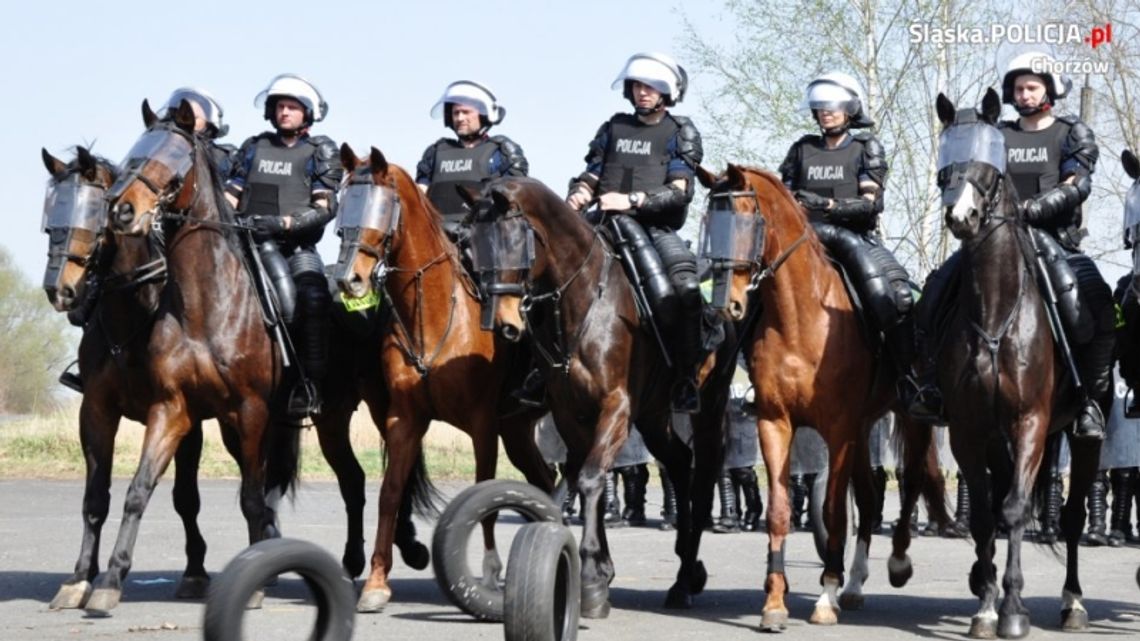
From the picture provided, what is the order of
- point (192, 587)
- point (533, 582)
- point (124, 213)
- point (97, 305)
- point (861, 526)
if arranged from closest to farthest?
1. point (533, 582)
2. point (124, 213)
3. point (97, 305)
4. point (192, 587)
5. point (861, 526)

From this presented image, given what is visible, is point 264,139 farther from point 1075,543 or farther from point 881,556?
point 881,556

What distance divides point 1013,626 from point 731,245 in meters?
3.02

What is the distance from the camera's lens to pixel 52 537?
18922 millimetres

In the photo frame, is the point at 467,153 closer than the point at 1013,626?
No

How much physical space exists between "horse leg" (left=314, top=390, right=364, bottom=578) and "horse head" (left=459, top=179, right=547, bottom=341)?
2679 millimetres

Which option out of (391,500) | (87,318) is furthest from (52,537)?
(391,500)

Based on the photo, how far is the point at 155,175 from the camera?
519 inches

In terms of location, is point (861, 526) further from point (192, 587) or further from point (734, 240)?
point (192, 587)

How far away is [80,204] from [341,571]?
5156mm

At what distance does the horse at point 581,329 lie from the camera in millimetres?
12820

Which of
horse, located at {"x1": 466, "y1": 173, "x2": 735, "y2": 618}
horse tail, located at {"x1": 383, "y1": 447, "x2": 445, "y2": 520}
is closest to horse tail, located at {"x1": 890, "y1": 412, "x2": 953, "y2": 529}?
horse, located at {"x1": 466, "y1": 173, "x2": 735, "y2": 618}

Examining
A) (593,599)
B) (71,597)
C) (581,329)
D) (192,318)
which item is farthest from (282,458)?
(593,599)

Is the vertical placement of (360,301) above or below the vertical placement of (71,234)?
below

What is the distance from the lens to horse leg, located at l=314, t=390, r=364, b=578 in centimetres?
1513
